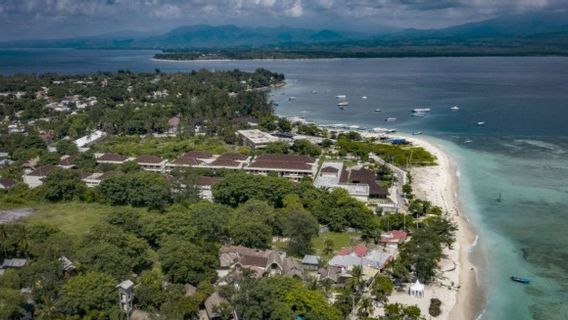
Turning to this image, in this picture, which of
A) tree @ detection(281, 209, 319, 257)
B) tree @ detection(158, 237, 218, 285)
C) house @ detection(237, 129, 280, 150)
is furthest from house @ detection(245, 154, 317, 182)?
tree @ detection(158, 237, 218, 285)

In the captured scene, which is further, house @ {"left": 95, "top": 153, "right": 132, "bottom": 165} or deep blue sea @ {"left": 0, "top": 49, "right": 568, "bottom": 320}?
house @ {"left": 95, "top": 153, "right": 132, "bottom": 165}

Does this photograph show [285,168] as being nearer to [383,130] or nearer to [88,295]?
[88,295]

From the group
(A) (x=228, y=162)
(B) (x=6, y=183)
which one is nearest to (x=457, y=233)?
(A) (x=228, y=162)

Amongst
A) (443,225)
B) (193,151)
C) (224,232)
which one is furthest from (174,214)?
(193,151)

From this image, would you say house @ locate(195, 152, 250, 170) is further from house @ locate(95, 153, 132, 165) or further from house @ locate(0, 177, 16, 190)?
house @ locate(0, 177, 16, 190)

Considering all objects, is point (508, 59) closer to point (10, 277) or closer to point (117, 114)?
point (117, 114)

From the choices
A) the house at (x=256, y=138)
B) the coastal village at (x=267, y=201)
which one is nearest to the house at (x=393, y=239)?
the coastal village at (x=267, y=201)
